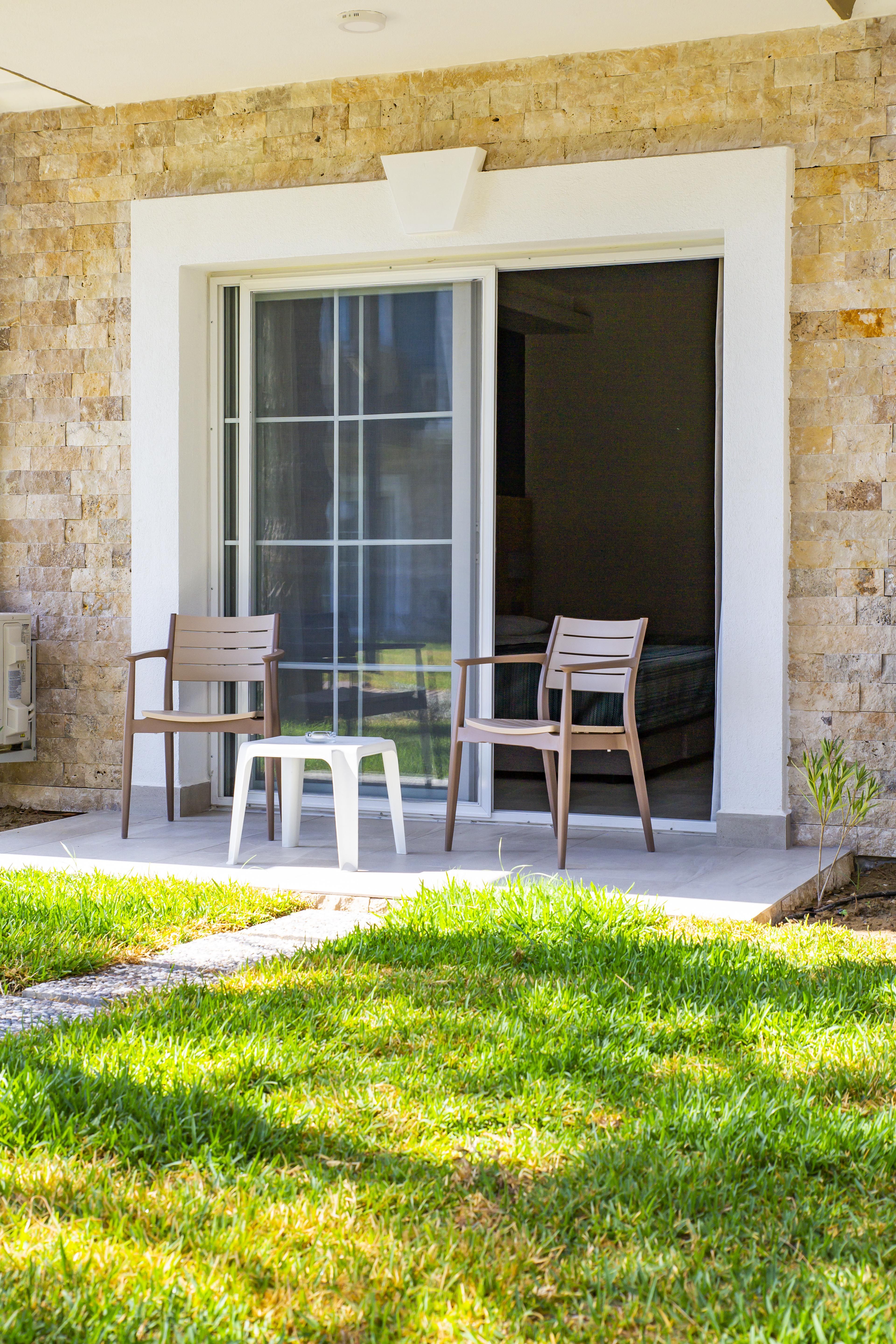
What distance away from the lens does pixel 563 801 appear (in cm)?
438

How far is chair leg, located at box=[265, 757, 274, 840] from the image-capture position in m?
5.02

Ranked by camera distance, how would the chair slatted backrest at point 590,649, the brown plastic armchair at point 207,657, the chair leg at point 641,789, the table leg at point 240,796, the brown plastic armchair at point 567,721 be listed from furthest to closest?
the brown plastic armchair at point 207,657 → the chair slatted backrest at point 590,649 → the chair leg at point 641,789 → the brown plastic armchair at point 567,721 → the table leg at point 240,796

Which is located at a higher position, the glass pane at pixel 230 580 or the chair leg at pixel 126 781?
the glass pane at pixel 230 580

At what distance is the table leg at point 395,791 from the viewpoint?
14.8 feet

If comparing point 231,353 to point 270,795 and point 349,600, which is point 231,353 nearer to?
point 349,600

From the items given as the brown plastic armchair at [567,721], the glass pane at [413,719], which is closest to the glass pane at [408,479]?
the glass pane at [413,719]

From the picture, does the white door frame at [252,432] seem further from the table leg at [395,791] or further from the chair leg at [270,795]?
the table leg at [395,791]

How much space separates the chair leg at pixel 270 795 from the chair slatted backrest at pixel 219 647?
415mm

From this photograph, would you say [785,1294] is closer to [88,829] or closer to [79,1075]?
[79,1075]

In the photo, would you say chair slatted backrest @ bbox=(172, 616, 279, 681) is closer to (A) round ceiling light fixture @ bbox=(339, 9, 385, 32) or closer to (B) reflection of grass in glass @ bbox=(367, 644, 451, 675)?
(B) reflection of grass in glass @ bbox=(367, 644, 451, 675)

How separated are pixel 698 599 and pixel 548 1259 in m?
3.81

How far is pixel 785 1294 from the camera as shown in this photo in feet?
5.39

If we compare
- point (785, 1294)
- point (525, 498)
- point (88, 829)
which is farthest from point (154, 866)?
point (785, 1294)

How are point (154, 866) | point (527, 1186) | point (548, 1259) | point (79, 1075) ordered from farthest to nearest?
point (154, 866), point (79, 1075), point (527, 1186), point (548, 1259)
